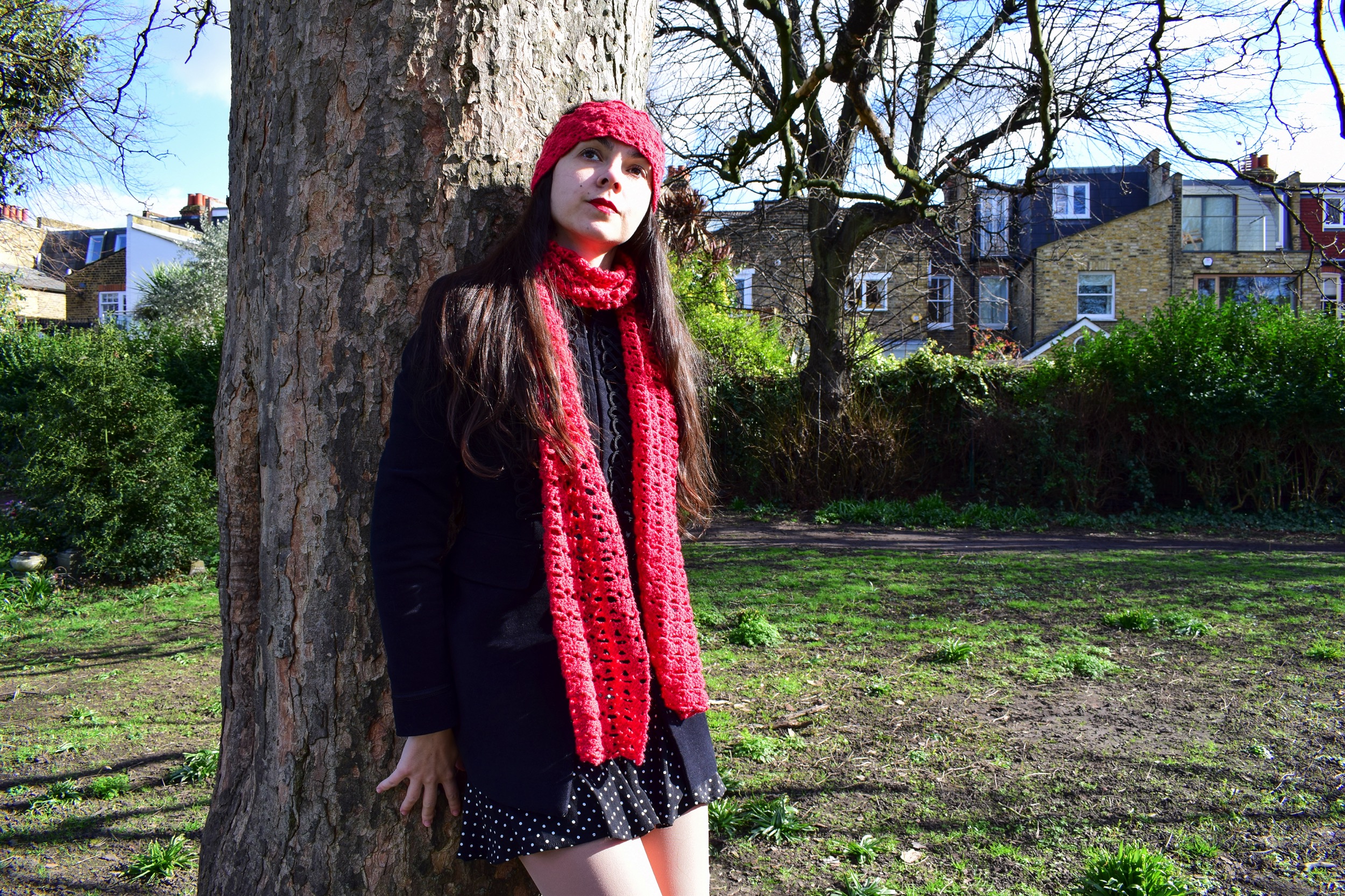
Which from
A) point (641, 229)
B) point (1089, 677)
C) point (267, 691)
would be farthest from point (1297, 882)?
point (267, 691)

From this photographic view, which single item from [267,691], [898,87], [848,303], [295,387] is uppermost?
[898,87]

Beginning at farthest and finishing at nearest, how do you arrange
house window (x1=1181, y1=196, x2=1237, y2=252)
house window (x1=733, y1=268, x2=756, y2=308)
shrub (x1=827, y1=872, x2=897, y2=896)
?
house window (x1=1181, y1=196, x2=1237, y2=252)
house window (x1=733, y1=268, x2=756, y2=308)
shrub (x1=827, y1=872, x2=897, y2=896)

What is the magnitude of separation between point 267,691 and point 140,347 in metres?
10.8

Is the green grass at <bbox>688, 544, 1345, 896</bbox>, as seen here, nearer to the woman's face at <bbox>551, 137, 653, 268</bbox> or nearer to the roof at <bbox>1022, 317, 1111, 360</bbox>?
the woman's face at <bbox>551, 137, 653, 268</bbox>

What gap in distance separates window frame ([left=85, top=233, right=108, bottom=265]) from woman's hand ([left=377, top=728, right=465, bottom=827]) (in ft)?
156

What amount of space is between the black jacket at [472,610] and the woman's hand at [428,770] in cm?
7

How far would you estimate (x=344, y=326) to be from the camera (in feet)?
5.92

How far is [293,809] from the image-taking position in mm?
A: 1809

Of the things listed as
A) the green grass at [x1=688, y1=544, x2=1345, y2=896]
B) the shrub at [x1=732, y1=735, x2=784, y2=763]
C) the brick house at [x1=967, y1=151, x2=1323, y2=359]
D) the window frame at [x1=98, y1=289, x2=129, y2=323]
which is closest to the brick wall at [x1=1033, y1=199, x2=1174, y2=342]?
the brick house at [x1=967, y1=151, x2=1323, y2=359]

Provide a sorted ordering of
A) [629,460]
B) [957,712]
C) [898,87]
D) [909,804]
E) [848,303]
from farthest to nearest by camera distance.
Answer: [848,303], [898,87], [957,712], [909,804], [629,460]

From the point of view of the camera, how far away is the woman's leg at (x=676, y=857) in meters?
1.60

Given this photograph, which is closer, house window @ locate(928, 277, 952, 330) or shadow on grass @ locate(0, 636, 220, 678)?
shadow on grass @ locate(0, 636, 220, 678)

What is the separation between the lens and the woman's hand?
159cm

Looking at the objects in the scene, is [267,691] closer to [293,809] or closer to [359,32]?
[293,809]
